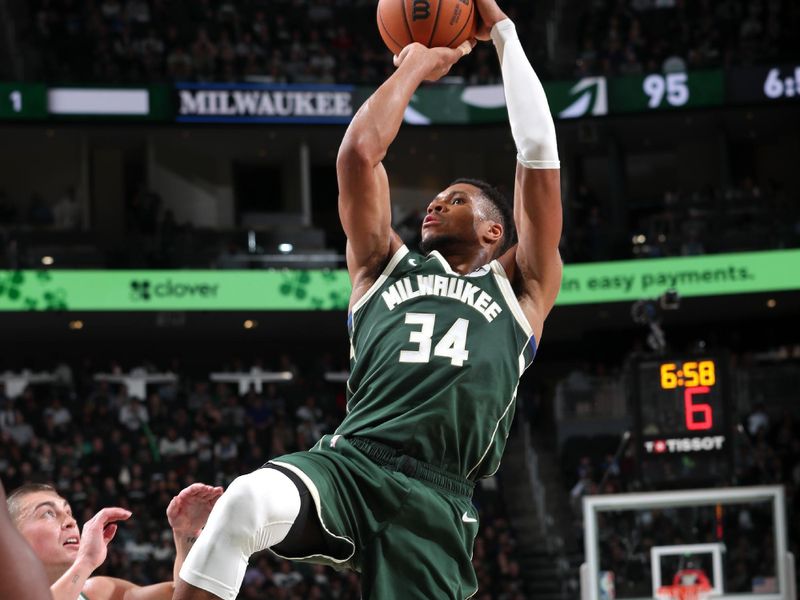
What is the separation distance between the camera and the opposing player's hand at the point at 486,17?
502cm

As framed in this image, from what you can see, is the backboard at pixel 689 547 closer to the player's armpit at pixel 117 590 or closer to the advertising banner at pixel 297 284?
the advertising banner at pixel 297 284

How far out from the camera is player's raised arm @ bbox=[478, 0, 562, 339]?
4.64 m

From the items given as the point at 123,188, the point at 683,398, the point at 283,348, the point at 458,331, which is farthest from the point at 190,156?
the point at 458,331

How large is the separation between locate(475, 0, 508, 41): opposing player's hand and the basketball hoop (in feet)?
29.3

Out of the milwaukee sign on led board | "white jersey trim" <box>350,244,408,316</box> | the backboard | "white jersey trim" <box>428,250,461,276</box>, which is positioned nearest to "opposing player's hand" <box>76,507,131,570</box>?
"white jersey trim" <box>350,244,408,316</box>

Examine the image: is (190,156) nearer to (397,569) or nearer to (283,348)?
(283,348)

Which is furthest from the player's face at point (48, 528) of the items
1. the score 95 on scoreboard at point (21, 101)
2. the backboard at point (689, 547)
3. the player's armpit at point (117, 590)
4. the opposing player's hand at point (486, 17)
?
the score 95 on scoreboard at point (21, 101)

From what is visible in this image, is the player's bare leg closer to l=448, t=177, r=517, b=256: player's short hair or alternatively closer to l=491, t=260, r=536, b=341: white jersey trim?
l=491, t=260, r=536, b=341: white jersey trim

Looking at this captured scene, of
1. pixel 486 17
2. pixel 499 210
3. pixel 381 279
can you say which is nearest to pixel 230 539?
pixel 381 279

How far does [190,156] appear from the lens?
27.6 m

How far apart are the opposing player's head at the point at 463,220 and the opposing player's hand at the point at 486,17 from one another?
61 cm

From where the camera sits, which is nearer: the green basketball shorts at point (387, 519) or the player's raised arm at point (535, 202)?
the green basketball shorts at point (387, 519)

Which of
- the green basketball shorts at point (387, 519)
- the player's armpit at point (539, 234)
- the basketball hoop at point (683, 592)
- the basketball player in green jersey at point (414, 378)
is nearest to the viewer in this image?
the basketball player in green jersey at point (414, 378)

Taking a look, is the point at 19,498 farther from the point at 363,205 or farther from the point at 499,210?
the point at 499,210
